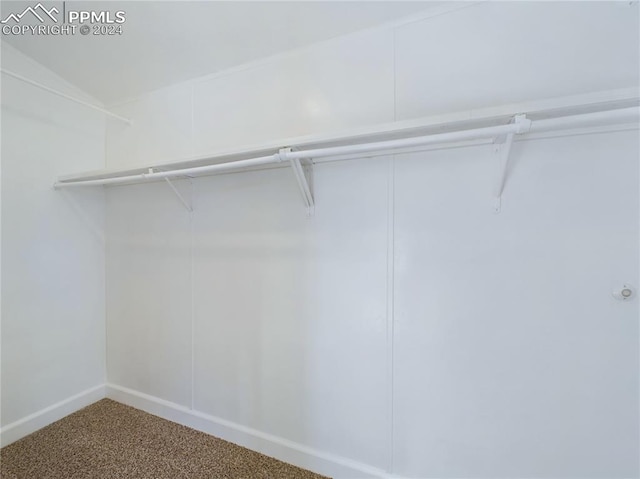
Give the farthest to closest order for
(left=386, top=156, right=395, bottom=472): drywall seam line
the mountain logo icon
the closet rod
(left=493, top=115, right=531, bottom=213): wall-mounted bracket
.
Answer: the mountain logo icon → (left=386, top=156, right=395, bottom=472): drywall seam line → (left=493, top=115, right=531, bottom=213): wall-mounted bracket → the closet rod

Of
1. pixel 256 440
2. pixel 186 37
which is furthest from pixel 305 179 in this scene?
pixel 256 440

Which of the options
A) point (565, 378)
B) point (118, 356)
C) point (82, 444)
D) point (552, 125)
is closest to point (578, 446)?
point (565, 378)

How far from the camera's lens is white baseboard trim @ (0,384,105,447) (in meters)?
1.74

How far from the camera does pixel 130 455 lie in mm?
1639

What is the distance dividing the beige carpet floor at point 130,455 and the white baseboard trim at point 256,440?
4 centimetres

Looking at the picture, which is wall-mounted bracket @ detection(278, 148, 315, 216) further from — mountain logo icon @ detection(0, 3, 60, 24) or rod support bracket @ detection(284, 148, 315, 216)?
mountain logo icon @ detection(0, 3, 60, 24)

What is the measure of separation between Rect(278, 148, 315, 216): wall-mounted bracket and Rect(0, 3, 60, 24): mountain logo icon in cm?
154

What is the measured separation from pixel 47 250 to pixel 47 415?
3.73 ft

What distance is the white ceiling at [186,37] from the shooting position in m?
1.34

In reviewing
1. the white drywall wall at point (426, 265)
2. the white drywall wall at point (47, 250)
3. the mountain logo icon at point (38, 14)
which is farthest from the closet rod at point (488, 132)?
the white drywall wall at point (47, 250)

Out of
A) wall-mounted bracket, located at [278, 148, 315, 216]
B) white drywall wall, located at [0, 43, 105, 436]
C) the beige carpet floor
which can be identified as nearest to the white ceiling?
white drywall wall, located at [0, 43, 105, 436]

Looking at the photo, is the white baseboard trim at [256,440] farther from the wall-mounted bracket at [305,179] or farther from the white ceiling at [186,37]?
the white ceiling at [186,37]

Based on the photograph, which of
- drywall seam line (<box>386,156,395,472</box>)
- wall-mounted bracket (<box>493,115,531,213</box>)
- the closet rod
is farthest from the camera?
drywall seam line (<box>386,156,395,472</box>)

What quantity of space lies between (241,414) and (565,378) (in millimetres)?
1680
